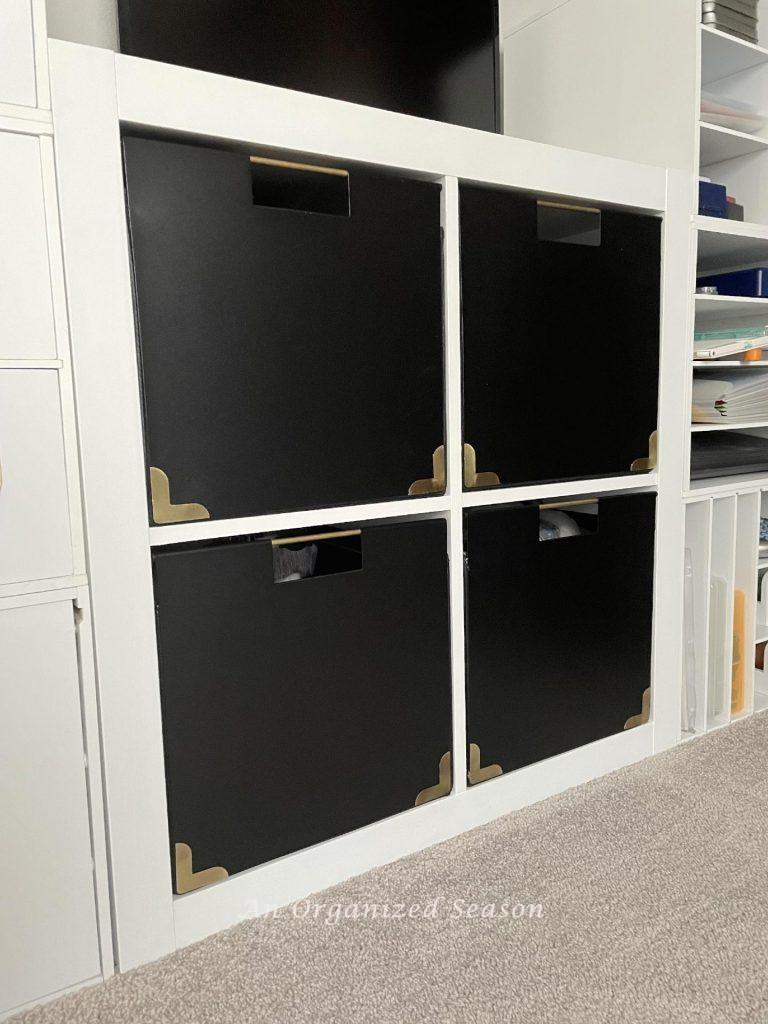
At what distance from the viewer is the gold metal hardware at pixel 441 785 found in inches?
54.4

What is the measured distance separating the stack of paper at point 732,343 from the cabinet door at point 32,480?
1.37 metres

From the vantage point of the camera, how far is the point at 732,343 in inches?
69.2

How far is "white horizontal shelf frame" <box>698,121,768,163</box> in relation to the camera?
173 cm

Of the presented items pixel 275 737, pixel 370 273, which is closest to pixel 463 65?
pixel 370 273

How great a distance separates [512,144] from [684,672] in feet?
4.02

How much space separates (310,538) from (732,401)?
1.16m

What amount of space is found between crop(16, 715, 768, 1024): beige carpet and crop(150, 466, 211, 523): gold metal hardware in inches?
25.2

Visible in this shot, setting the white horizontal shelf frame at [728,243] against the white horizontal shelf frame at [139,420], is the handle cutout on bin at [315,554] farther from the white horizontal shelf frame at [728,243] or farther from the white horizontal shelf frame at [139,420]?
the white horizontal shelf frame at [728,243]

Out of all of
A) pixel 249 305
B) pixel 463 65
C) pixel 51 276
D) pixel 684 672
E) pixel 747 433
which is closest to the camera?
pixel 51 276

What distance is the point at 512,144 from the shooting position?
1360 millimetres

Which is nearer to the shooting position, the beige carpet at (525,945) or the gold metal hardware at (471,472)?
the beige carpet at (525,945)

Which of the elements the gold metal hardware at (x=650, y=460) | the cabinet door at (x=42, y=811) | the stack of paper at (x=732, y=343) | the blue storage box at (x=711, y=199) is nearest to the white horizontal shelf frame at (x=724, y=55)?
the blue storage box at (x=711, y=199)

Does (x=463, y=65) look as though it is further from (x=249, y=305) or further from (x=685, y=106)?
(x=249, y=305)

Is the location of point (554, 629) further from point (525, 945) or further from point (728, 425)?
A: point (728, 425)
